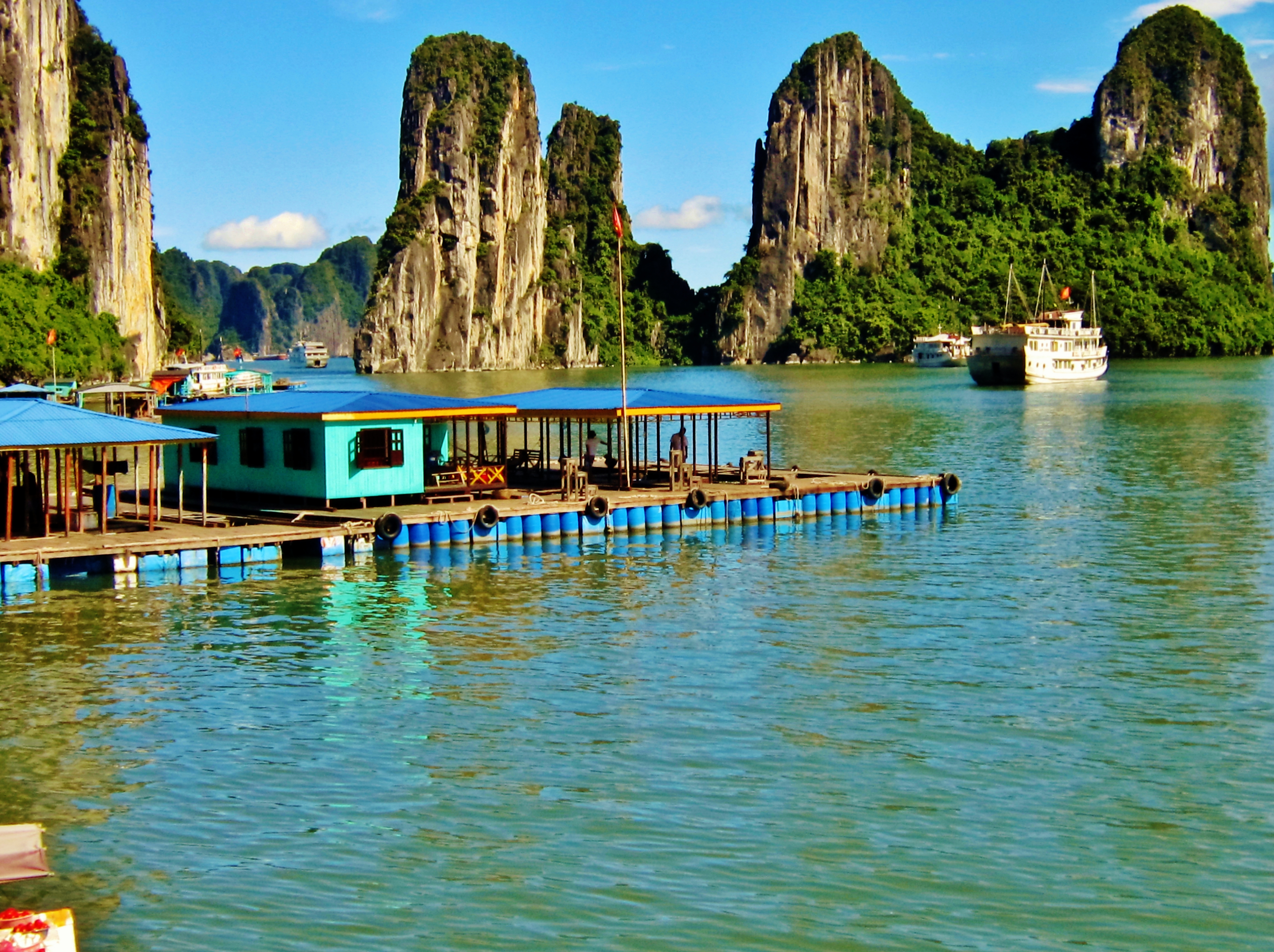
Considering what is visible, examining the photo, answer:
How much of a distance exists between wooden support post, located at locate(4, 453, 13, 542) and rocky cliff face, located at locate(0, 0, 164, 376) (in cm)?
8005

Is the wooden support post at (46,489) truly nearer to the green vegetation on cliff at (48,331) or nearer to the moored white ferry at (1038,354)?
the green vegetation on cliff at (48,331)

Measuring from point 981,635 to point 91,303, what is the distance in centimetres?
10888

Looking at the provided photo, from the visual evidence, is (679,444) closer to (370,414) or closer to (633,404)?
(633,404)

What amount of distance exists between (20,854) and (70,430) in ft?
73.6

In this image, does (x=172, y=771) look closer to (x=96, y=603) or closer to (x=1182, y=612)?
(x=96, y=603)

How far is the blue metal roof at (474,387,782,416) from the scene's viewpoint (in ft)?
138

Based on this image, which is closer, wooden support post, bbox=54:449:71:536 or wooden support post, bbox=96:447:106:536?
wooden support post, bbox=54:449:71:536

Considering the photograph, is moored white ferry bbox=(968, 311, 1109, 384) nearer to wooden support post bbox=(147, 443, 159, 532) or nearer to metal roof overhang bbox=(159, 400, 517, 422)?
metal roof overhang bbox=(159, 400, 517, 422)

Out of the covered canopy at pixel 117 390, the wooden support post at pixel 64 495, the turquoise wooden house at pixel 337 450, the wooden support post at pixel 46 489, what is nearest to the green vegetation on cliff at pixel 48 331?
the covered canopy at pixel 117 390

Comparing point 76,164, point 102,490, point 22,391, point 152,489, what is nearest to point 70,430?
point 102,490

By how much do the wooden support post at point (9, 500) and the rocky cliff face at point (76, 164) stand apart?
80.0 meters

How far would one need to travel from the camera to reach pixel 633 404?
42156 mm

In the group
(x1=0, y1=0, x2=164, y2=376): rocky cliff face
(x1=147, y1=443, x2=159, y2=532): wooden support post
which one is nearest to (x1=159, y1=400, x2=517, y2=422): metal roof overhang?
(x1=147, y1=443, x2=159, y2=532): wooden support post

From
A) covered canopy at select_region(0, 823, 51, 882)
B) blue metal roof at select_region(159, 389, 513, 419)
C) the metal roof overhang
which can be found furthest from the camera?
blue metal roof at select_region(159, 389, 513, 419)
